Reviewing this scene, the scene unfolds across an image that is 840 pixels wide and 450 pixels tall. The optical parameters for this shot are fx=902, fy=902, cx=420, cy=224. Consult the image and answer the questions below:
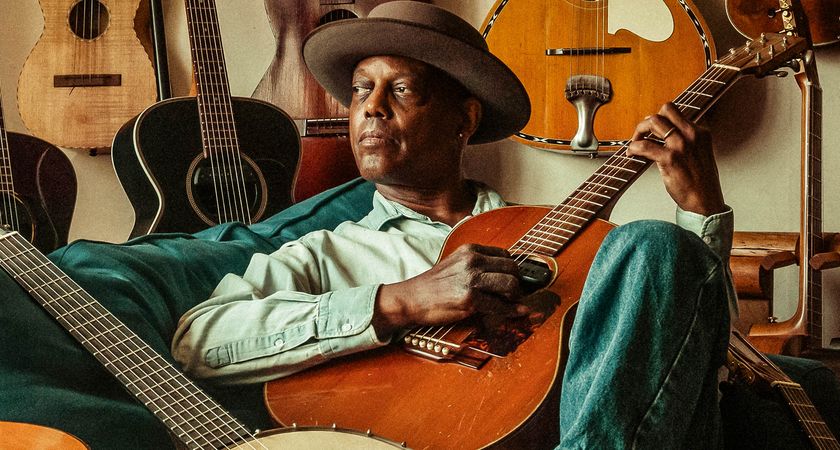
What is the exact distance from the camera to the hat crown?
1.77 metres

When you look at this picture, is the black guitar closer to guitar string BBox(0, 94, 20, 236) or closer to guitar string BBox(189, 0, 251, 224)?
guitar string BBox(189, 0, 251, 224)

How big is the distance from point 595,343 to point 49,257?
880 millimetres

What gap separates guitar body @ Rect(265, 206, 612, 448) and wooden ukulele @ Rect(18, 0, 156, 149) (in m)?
1.51

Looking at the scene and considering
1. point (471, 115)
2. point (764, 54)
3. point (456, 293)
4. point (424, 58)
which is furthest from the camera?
point (471, 115)

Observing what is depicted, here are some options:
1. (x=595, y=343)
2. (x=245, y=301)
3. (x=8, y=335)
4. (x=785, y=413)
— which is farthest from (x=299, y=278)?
(x=785, y=413)

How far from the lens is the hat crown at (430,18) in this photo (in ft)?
5.81

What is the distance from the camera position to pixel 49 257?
1.42 meters

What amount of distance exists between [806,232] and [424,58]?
971mm

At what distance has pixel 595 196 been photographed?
4.97 feet

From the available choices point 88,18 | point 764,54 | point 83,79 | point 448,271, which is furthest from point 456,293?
point 88,18

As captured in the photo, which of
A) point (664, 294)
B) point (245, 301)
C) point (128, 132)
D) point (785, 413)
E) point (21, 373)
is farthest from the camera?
point (128, 132)

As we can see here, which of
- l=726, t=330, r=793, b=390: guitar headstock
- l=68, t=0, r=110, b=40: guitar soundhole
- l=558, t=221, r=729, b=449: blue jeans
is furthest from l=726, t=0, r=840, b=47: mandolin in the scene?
l=68, t=0, r=110, b=40: guitar soundhole

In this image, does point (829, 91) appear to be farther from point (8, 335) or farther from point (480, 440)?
point (8, 335)

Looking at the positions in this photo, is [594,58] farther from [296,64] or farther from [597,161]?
[296,64]
